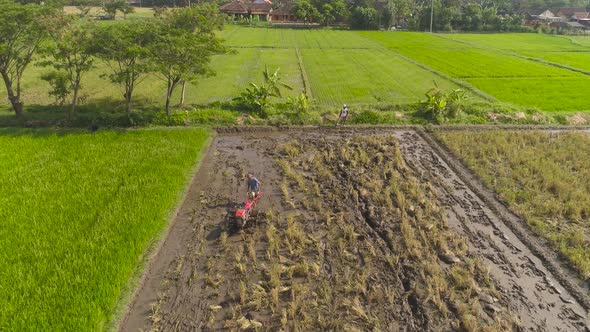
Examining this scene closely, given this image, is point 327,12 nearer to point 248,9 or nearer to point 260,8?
point 260,8

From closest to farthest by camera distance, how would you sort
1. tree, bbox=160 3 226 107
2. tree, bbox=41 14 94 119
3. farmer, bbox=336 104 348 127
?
1. tree, bbox=41 14 94 119
2. farmer, bbox=336 104 348 127
3. tree, bbox=160 3 226 107

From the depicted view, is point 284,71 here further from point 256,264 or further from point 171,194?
point 256,264

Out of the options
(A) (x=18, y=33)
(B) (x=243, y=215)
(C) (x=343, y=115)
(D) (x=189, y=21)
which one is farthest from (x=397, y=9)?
(B) (x=243, y=215)

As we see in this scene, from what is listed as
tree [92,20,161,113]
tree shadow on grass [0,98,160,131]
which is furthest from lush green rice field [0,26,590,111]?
tree [92,20,161,113]

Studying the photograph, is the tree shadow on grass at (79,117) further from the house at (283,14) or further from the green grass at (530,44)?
the house at (283,14)

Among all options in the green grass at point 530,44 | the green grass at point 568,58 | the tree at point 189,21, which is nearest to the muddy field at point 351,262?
the tree at point 189,21

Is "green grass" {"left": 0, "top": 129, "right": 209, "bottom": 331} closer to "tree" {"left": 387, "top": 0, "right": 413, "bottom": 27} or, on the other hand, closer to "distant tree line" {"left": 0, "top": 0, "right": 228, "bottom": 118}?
"distant tree line" {"left": 0, "top": 0, "right": 228, "bottom": 118}
